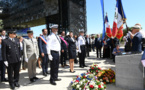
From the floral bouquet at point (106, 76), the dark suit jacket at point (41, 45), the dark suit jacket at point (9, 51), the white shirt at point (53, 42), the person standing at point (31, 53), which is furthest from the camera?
the dark suit jacket at point (41, 45)

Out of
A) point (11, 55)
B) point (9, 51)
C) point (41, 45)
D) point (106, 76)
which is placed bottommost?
point (106, 76)

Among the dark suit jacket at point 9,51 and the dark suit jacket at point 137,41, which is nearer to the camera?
the dark suit jacket at point 9,51

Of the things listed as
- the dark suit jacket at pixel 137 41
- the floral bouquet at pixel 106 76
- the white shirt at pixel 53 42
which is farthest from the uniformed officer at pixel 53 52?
the dark suit jacket at pixel 137 41

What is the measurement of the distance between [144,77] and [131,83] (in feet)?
1.27

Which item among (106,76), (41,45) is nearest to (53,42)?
(41,45)

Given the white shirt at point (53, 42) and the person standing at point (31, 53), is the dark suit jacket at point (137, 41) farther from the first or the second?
the person standing at point (31, 53)

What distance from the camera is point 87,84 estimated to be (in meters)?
2.76

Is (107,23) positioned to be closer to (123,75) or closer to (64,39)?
(64,39)

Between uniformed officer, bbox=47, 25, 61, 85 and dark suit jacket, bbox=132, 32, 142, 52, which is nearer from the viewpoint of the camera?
dark suit jacket, bbox=132, 32, 142, 52

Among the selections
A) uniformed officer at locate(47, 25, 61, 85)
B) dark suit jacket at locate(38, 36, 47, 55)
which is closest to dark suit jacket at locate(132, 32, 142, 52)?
uniformed officer at locate(47, 25, 61, 85)

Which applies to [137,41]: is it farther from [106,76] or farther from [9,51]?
[9,51]

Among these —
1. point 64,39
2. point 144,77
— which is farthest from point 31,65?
point 144,77

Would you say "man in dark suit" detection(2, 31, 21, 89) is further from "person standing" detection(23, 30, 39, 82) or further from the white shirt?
the white shirt

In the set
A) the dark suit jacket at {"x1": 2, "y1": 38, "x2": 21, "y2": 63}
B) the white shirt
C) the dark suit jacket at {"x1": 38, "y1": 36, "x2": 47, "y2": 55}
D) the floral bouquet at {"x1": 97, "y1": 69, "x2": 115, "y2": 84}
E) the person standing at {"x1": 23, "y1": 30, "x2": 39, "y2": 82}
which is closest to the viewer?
the dark suit jacket at {"x1": 2, "y1": 38, "x2": 21, "y2": 63}
